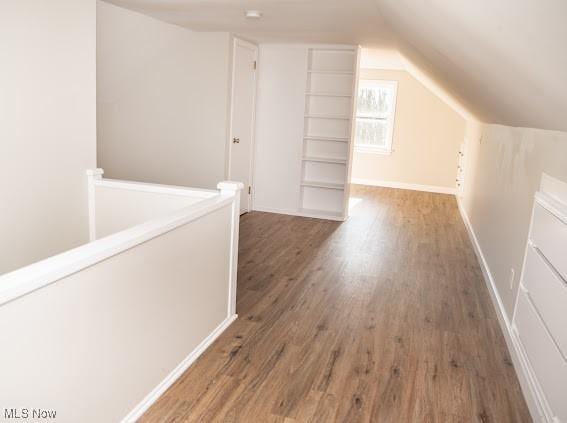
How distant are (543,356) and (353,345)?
104 centimetres

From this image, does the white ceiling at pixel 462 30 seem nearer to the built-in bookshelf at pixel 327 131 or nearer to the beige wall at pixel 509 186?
the beige wall at pixel 509 186

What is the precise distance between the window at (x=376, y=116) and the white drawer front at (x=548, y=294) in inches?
255

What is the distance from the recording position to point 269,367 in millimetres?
2666

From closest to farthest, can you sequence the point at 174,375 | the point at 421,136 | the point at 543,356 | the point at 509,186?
the point at 543,356 → the point at 174,375 → the point at 509,186 → the point at 421,136

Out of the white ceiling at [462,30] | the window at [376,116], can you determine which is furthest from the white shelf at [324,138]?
the window at [376,116]

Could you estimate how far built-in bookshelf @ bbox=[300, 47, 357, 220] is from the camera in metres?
6.07

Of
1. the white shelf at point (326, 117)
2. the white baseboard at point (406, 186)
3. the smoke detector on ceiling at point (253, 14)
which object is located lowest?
the white baseboard at point (406, 186)

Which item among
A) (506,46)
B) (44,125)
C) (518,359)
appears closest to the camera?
(506,46)

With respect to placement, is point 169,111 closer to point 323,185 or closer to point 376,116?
point 323,185

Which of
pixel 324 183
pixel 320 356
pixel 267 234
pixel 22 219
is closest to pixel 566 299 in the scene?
pixel 320 356

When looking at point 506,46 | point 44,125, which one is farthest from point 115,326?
point 506,46

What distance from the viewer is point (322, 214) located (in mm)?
6371

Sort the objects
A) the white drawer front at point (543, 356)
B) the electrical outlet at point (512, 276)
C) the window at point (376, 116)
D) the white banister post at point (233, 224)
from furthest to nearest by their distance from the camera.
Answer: the window at point (376, 116) → the electrical outlet at point (512, 276) → the white banister post at point (233, 224) → the white drawer front at point (543, 356)

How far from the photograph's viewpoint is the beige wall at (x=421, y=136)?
858 cm
